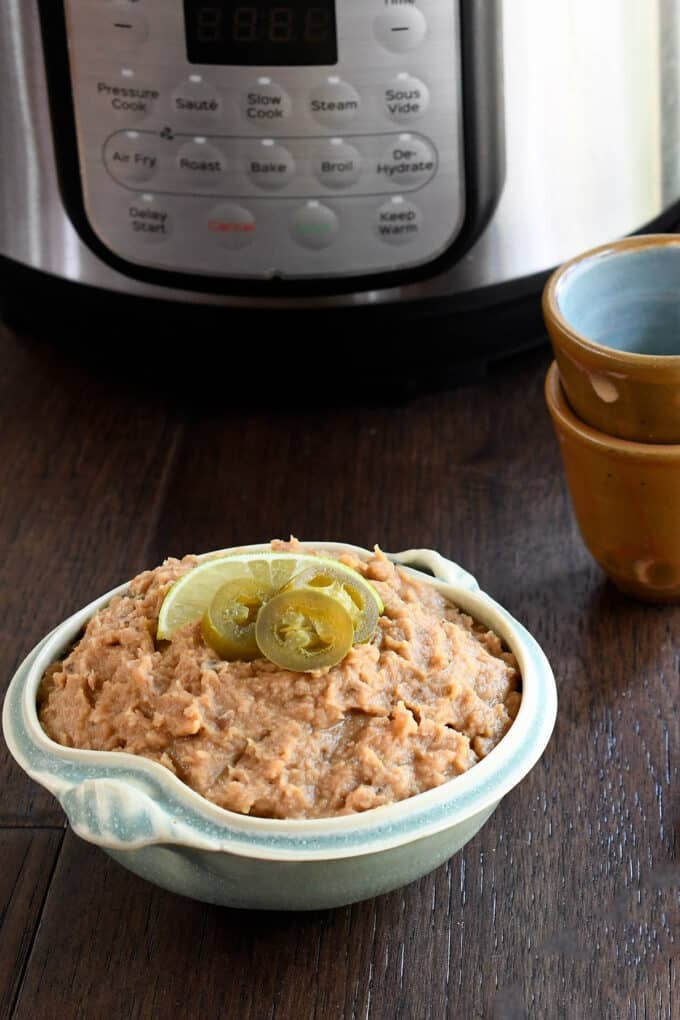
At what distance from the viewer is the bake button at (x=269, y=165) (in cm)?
80

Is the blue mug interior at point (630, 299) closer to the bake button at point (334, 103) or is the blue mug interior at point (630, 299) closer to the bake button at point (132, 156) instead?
the bake button at point (334, 103)

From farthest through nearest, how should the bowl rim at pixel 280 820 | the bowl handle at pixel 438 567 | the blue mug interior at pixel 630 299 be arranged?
the blue mug interior at pixel 630 299, the bowl handle at pixel 438 567, the bowl rim at pixel 280 820

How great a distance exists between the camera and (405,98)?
792 millimetres

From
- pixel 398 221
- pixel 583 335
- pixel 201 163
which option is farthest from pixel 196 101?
pixel 583 335

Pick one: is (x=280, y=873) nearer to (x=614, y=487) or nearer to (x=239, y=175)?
(x=614, y=487)

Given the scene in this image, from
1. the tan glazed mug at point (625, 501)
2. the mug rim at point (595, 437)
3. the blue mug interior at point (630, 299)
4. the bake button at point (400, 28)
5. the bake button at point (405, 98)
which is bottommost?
the tan glazed mug at point (625, 501)

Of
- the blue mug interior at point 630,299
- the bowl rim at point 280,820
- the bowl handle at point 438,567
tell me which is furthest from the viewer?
the blue mug interior at point 630,299

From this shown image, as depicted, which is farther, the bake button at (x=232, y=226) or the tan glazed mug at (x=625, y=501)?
the bake button at (x=232, y=226)

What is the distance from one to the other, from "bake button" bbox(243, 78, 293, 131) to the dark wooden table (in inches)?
7.7

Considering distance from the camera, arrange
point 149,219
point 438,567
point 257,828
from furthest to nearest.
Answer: point 149,219 < point 438,567 < point 257,828

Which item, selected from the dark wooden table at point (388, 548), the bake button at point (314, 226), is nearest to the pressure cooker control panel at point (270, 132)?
the bake button at point (314, 226)

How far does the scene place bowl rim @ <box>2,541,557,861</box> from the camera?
0.48 meters

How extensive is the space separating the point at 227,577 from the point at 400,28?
38 centimetres

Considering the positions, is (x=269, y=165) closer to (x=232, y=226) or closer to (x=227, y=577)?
(x=232, y=226)
